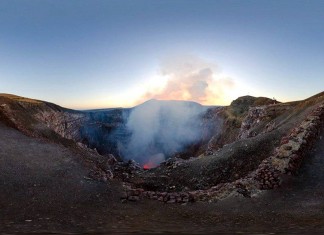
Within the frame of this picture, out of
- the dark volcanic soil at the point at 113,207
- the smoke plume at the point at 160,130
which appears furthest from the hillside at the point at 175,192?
the smoke plume at the point at 160,130

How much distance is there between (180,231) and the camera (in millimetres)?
16547

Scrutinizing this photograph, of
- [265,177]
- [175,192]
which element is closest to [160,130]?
[175,192]

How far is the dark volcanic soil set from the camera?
17.7 meters

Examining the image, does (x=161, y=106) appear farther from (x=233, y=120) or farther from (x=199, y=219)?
(x=199, y=219)

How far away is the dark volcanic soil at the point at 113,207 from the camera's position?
17.7 metres

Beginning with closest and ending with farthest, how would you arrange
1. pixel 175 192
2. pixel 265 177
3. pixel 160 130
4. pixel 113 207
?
pixel 113 207
pixel 265 177
pixel 175 192
pixel 160 130

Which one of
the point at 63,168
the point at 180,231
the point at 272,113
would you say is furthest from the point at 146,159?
the point at 180,231

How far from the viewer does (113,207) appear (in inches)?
872

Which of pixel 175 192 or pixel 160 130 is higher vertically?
pixel 160 130

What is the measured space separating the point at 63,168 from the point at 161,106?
542ft

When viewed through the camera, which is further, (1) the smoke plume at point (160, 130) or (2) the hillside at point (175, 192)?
(1) the smoke plume at point (160, 130)

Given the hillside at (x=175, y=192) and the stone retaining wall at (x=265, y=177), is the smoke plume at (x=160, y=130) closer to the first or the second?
the hillside at (x=175, y=192)

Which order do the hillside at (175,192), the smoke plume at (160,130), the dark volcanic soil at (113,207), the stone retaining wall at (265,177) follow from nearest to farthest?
the dark volcanic soil at (113,207) < the hillside at (175,192) < the stone retaining wall at (265,177) < the smoke plume at (160,130)

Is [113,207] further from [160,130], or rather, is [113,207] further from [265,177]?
[160,130]
